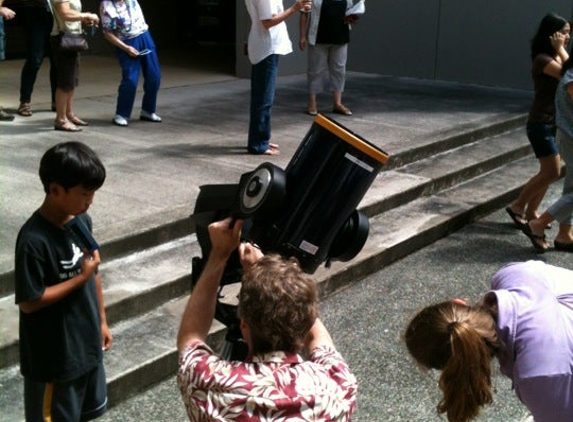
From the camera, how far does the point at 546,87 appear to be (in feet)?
20.2

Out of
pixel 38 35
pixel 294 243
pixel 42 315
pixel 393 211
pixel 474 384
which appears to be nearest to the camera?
pixel 474 384

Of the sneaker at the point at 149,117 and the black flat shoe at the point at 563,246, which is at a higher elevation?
the sneaker at the point at 149,117

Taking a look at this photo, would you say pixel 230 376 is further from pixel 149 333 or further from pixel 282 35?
pixel 282 35

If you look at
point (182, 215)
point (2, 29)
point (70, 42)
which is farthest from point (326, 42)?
point (182, 215)

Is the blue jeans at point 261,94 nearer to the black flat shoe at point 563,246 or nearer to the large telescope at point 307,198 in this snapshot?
the black flat shoe at point 563,246

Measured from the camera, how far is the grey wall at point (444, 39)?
11312mm

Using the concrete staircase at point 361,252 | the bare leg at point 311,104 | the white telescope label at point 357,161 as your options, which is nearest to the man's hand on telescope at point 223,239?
the white telescope label at point 357,161

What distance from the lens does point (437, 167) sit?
24.7 feet

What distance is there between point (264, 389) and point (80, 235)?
1.17 m

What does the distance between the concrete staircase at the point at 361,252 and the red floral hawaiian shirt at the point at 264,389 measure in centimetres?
179

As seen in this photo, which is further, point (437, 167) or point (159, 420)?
point (437, 167)

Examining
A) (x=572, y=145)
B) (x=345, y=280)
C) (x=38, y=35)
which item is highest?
(x=38, y=35)

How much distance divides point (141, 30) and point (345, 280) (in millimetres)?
3383

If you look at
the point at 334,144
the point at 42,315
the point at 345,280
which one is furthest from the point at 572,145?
the point at 42,315
